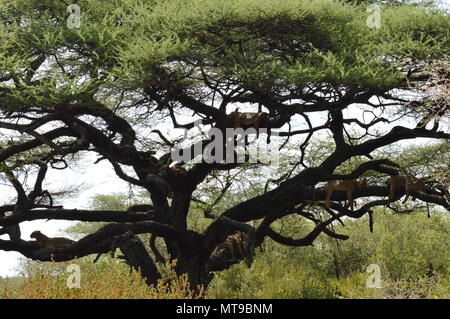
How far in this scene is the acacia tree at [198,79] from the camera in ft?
33.2

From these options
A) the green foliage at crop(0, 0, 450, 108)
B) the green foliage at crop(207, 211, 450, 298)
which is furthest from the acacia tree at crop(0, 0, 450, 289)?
the green foliage at crop(207, 211, 450, 298)

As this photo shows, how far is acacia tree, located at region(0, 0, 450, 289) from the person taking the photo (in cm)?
1012

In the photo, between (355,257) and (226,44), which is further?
(355,257)

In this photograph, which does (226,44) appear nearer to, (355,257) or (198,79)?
(198,79)

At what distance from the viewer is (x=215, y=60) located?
34.4 ft

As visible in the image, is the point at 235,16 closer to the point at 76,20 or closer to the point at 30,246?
the point at 76,20

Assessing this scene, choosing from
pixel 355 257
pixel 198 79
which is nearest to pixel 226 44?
pixel 198 79

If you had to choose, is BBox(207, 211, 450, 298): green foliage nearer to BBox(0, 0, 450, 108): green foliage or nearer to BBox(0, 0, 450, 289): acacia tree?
BBox(0, 0, 450, 289): acacia tree

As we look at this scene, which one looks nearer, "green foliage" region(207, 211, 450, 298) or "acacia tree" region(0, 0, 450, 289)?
"acacia tree" region(0, 0, 450, 289)

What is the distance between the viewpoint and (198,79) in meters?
11.3

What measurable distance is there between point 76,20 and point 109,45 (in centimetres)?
73

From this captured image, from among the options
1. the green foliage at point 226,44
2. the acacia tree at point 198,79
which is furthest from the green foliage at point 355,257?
the green foliage at point 226,44

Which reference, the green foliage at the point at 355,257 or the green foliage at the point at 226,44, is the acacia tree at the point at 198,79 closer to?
the green foliage at the point at 226,44
